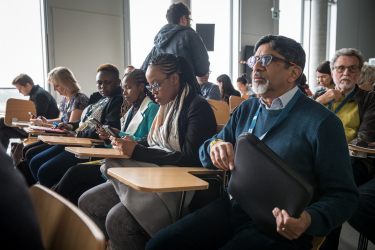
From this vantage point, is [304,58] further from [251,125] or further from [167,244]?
[167,244]

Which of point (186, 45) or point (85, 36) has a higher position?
point (85, 36)

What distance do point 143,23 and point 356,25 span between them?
7.85 m

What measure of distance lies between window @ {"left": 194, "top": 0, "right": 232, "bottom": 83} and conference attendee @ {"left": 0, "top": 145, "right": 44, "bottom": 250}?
268 inches

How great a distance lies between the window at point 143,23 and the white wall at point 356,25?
21.3 ft

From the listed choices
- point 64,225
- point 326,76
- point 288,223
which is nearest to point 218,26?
point 326,76

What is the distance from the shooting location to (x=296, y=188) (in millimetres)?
792

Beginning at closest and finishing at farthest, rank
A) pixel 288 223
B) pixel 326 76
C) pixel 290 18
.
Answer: pixel 288 223 < pixel 326 76 < pixel 290 18

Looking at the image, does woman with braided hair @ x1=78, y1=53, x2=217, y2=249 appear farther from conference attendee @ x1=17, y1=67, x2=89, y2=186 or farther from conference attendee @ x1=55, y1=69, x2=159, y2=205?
conference attendee @ x1=17, y1=67, x2=89, y2=186

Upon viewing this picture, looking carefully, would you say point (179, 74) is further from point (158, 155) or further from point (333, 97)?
point (333, 97)

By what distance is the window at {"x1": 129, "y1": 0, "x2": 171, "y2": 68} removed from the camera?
20.7ft

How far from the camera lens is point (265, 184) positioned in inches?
35.2

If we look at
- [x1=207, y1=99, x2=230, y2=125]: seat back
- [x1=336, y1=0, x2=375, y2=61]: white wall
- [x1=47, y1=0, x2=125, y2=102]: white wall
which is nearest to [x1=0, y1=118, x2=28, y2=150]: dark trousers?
[x1=47, y1=0, x2=125, y2=102]: white wall

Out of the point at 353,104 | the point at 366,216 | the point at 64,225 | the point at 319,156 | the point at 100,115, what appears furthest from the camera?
the point at 100,115

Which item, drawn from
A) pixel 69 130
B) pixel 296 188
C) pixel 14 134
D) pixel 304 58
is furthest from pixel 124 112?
pixel 14 134
